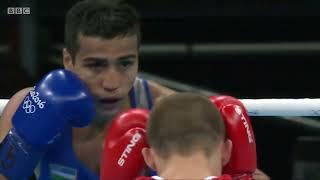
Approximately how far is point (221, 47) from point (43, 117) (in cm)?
354

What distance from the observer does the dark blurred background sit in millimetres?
3496

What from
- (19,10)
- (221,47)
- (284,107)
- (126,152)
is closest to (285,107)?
(284,107)

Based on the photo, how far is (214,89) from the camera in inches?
174

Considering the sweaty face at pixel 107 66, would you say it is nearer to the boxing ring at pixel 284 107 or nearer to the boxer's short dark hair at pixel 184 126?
the boxer's short dark hair at pixel 184 126

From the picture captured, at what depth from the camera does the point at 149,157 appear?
42.9 inches

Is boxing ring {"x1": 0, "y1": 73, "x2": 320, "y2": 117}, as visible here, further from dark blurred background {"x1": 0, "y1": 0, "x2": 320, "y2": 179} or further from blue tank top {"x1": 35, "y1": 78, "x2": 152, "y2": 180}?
dark blurred background {"x1": 0, "y1": 0, "x2": 320, "y2": 179}

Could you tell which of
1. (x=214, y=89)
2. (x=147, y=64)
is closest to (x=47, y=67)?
(x=147, y=64)

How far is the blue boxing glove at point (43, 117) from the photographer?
118 centimetres

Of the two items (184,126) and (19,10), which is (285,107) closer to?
(184,126)

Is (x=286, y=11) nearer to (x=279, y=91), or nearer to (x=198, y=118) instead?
(x=279, y=91)

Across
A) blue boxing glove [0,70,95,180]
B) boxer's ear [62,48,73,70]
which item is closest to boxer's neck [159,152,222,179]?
blue boxing glove [0,70,95,180]

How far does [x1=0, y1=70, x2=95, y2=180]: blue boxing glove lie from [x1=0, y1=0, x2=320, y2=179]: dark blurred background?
2226 millimetres

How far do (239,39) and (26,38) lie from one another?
70.7 inches

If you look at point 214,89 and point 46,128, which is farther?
point 214,89
